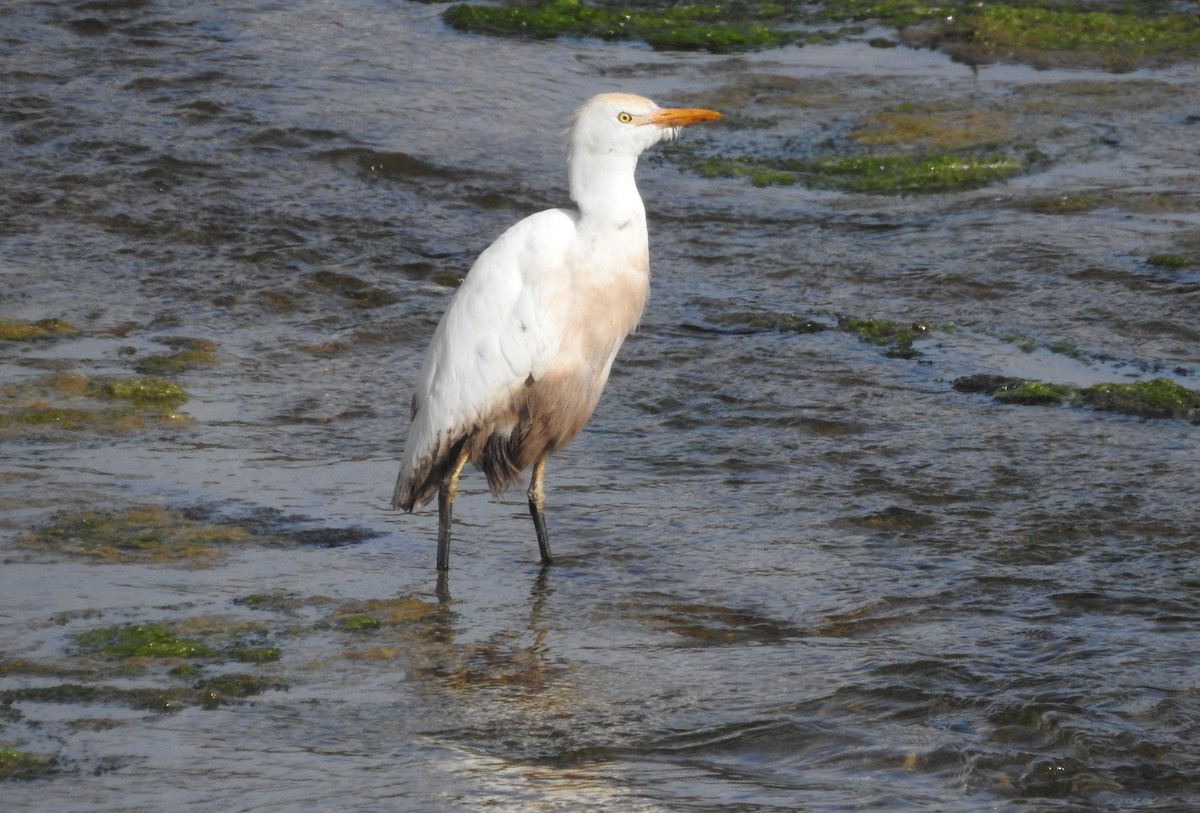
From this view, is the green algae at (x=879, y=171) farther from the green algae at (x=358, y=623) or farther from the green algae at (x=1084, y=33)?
the green algae at (x=358, y=623)

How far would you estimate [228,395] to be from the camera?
22.7 ft

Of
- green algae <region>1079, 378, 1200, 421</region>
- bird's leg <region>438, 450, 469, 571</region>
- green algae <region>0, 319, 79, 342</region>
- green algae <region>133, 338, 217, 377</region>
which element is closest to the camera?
bird's leg <region>438, 450, 469, 571</region>

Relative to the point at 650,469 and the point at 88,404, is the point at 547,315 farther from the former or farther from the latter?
the point at 88,404

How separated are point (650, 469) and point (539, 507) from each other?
2.75 ft

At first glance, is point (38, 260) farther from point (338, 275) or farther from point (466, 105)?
point (466, 105)

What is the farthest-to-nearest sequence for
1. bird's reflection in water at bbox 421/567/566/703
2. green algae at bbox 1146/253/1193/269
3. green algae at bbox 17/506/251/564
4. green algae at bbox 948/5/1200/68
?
1. green algae at bbox 948/5/1200/68
2. green algae at bbox 1146/253/1193/269
3. green algae at bbox 17/506/251/564
4. bird's reflection in water at bbox 421/567/566/703

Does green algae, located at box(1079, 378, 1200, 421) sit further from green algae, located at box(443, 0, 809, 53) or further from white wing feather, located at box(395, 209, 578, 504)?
green algae, located at box(443, 0, 809, 53)

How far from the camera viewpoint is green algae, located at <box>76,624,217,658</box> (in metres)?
4.57

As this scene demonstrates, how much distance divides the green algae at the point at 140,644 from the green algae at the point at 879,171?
233 inches

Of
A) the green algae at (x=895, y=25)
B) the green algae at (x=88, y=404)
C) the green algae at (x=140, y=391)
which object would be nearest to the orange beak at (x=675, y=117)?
the green algae at (x=88, y=404)

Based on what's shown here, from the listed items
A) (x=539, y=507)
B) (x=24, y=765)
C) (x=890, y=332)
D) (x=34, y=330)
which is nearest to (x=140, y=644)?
(x=24, y=765)

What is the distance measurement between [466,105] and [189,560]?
6645 millimetres

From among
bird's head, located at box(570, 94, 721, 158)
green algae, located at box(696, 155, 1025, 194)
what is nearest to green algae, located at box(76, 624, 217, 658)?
bird's head, located at box(570, 94, 721, 158)

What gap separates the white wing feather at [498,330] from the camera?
533 cm
